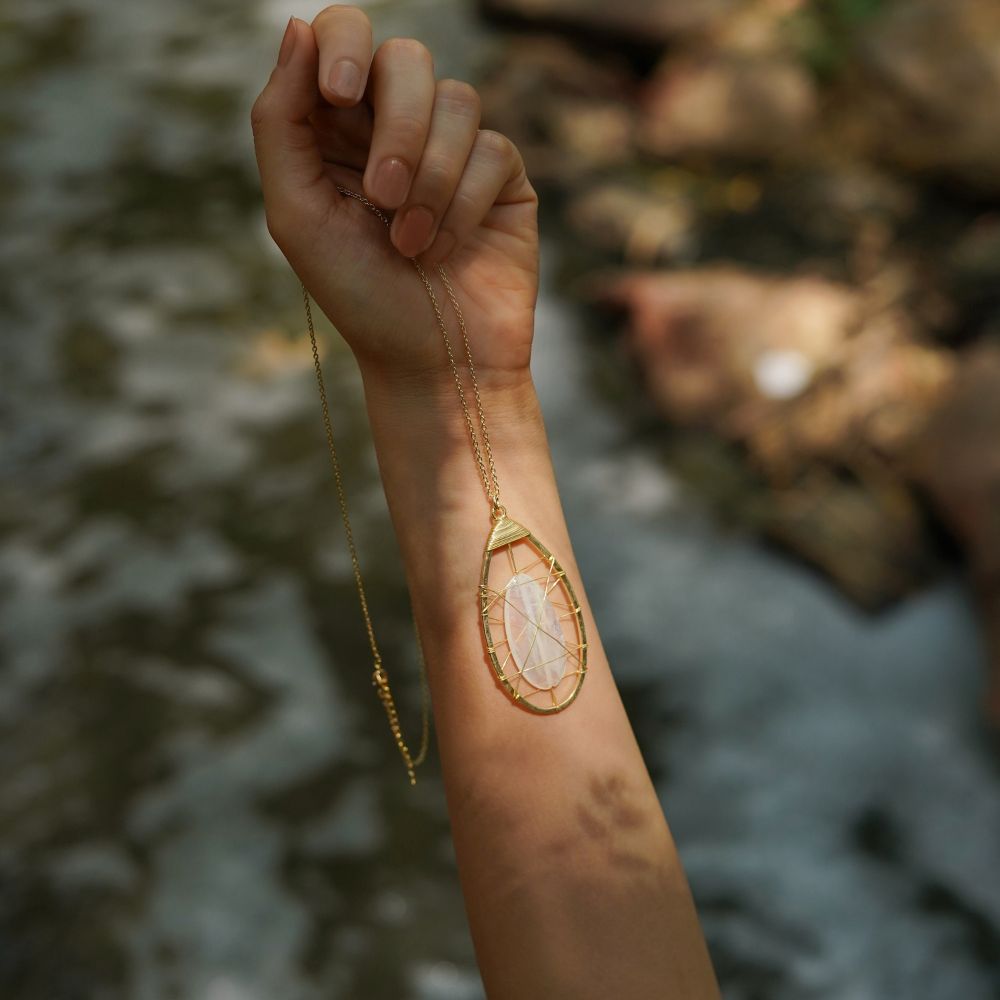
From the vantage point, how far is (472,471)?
167 cm

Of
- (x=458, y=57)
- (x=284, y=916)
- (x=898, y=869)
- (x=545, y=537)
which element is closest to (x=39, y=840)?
(x=284, y=916)

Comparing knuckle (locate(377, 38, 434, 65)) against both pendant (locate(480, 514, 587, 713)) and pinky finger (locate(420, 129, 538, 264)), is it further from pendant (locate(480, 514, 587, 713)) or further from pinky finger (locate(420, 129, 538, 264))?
pendant (locate(480, 514, 587, 713))

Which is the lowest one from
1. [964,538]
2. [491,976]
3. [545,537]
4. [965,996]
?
[965,996]

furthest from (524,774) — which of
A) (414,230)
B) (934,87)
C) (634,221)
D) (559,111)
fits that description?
(559,111)

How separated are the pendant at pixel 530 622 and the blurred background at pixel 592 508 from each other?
158 cm

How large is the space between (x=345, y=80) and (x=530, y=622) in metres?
0.78

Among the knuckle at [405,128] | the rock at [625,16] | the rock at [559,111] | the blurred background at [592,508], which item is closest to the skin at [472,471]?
the knuckle at [405,128]

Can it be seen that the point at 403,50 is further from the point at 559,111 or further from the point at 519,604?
the point at 559,111

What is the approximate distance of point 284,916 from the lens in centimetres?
288

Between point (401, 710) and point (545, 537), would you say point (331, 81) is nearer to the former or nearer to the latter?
point (545, 537)

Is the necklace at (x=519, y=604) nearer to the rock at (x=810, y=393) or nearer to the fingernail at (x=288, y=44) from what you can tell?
the fingernail at (x=288, y=44)

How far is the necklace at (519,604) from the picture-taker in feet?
5.02

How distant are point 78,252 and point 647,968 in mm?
4743

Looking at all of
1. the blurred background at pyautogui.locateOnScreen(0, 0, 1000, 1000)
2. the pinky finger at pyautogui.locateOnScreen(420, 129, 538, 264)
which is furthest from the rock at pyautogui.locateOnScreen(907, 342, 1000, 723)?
the pinky finger at pyautogui.locateOnScreen(420, 129, 538, 264)
